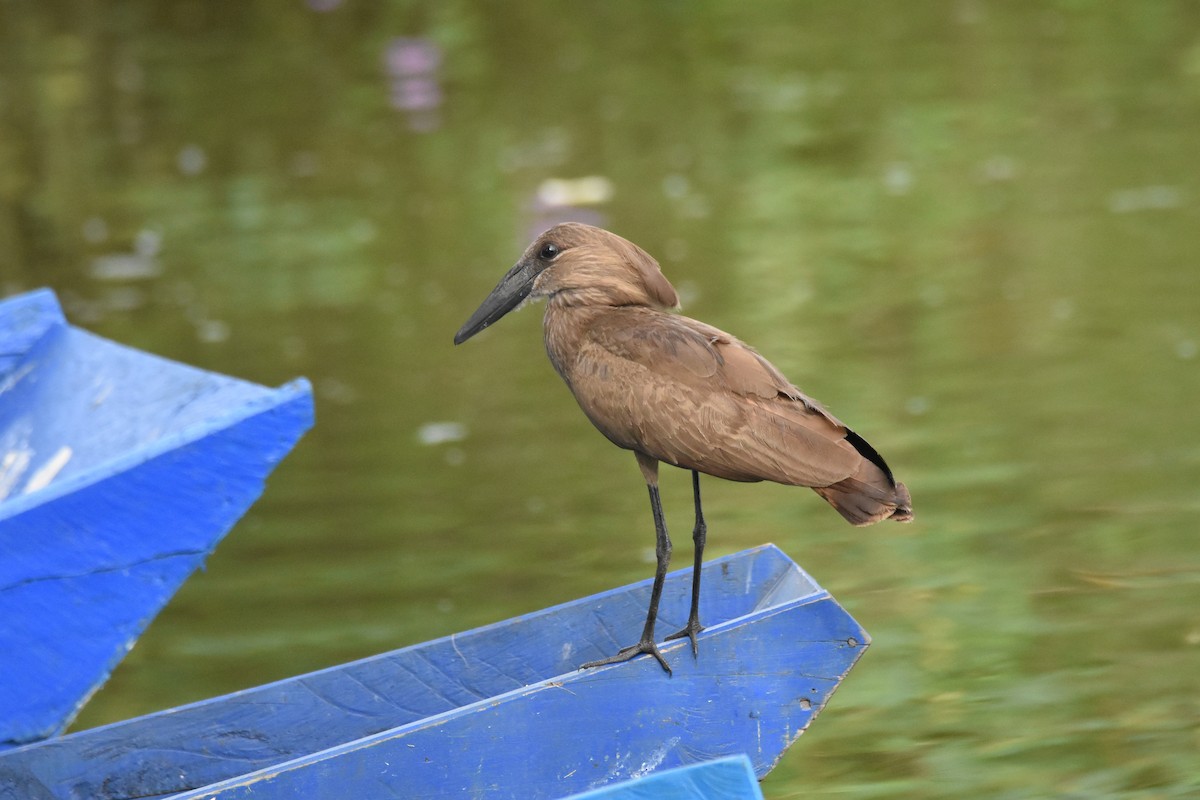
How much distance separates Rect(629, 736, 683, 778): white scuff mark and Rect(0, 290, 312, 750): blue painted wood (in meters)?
0.94

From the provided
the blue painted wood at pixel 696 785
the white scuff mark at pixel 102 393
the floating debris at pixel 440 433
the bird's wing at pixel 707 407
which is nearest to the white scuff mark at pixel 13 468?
the white scuff mark at pixel 102 393

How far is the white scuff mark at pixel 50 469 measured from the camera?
4062mm

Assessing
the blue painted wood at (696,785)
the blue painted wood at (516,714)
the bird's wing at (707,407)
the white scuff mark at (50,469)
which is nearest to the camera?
the blue painted wood at (696,785)

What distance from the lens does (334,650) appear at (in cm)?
479

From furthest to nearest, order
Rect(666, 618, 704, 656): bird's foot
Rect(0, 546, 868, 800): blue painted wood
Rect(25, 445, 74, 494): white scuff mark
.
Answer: Rect(25, 445, 74, 494): white scuff mark < Rect(666, 618, 704, 656): bird's foot < Rect(0, 546, 868, 800): blue painted wood

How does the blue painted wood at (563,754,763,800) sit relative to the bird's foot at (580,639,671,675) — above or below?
above

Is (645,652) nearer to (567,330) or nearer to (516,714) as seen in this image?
(516,714)

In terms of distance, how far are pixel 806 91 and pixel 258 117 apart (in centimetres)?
334

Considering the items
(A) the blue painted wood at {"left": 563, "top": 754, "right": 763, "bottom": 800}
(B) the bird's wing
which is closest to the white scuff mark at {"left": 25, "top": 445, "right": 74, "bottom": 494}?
(B) the bird's wing

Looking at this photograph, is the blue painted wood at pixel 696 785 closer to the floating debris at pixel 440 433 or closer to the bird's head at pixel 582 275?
the bird's head at pixel 582 275

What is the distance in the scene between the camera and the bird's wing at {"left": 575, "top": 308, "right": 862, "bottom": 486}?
9.31 ft

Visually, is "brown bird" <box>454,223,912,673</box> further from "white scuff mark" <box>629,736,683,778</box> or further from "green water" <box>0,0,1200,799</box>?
"green water" <box>0,0,1200,799</box>

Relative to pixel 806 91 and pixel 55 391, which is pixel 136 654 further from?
pixel 806 91

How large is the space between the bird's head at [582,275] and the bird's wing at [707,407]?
0.09 meters
